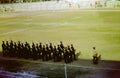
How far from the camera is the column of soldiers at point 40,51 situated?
867cm

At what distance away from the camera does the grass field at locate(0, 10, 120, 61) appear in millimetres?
8398

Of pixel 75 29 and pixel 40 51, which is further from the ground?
pixel 75 29

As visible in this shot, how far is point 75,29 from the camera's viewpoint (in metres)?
8.74

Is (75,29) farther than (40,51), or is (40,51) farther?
(40,51)

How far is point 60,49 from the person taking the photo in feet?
28.9

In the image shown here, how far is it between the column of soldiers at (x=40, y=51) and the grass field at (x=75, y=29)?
7.9 inches

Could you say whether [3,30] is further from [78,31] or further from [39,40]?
[78,31]

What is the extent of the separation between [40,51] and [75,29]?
48.7 inches

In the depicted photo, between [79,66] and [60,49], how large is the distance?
0.83 metres

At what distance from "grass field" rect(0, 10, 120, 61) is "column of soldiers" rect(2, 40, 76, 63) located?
0.66ft

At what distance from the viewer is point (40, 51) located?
361 inches

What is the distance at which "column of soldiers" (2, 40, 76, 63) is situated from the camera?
8.67 meters

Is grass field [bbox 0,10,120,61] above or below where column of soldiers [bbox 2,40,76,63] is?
above

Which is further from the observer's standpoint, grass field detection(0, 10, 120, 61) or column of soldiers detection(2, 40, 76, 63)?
column of soldiers detection(2, 40, 76, 63)
